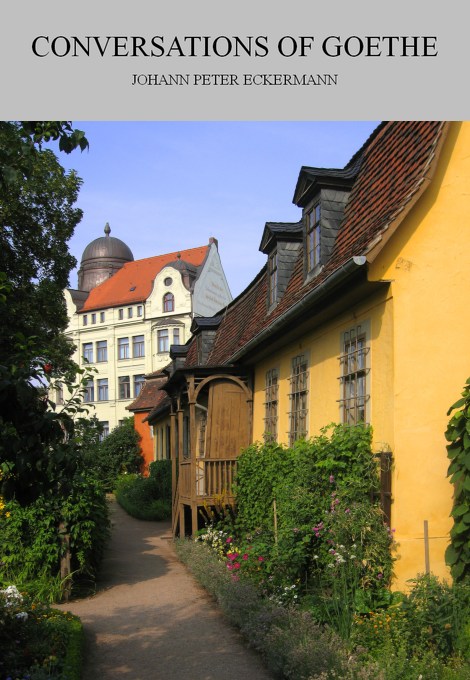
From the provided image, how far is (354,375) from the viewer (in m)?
8.34

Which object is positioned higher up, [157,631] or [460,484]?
[460,484]

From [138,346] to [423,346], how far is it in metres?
44.9

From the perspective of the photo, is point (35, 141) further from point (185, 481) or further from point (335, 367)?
point (185, 481)

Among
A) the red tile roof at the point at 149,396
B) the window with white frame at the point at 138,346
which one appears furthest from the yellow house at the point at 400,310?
the window with white frame at the point at 138,346

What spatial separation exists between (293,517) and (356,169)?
16.5 ft

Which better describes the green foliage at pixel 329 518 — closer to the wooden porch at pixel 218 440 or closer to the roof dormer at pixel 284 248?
the wooden porch at pixel 218 440

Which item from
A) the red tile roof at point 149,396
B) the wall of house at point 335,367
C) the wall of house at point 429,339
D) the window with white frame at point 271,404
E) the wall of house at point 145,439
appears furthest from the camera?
the wall of house at point 145,439

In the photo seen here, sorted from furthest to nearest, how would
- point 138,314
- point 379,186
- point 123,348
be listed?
point 123,348, point 138,314, point 379,186

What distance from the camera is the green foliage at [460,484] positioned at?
6.27 metres

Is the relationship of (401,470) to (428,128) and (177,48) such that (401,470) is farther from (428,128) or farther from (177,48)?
(177,48)

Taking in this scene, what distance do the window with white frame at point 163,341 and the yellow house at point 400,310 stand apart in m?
39.4

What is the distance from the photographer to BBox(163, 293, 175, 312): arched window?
A: 163ft

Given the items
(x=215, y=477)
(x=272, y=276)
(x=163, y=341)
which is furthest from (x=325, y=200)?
(x=163, y=341)

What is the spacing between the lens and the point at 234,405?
13.8 metres
